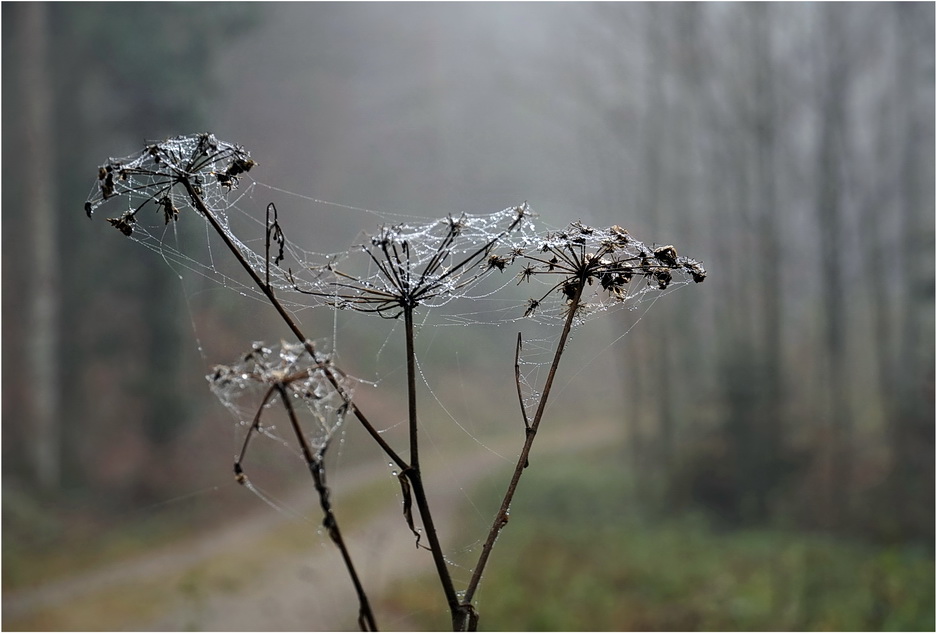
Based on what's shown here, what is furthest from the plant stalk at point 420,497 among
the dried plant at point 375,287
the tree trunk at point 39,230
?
the tree trunk at point 39,230

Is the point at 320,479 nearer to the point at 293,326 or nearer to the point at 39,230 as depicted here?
the point at 293,326

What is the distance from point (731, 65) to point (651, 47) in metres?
1.23

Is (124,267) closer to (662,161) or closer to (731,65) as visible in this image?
(662,161)

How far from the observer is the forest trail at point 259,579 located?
5109 mm

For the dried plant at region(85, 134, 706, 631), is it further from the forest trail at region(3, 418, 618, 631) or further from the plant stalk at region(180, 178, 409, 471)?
the forest trail at region(3, 418, 618, 631)

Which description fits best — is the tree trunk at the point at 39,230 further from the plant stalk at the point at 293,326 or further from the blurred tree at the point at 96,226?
the plant stalk at the point at 293,326

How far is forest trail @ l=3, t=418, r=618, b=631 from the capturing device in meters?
5.11

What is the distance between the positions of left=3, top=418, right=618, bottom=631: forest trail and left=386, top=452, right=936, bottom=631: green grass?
38 centimetres

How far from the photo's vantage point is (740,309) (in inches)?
321

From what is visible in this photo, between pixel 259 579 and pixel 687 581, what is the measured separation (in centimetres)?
366

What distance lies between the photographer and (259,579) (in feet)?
19.5

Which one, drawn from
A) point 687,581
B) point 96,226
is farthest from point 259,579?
point 96,226

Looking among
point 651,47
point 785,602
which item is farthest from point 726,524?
point 651,47

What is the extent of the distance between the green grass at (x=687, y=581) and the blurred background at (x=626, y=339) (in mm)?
38
